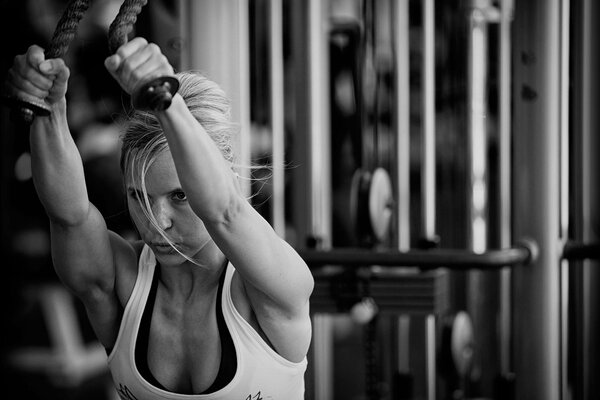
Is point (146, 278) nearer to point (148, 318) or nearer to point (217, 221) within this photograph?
point (148, 318)

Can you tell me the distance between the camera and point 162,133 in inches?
26.5

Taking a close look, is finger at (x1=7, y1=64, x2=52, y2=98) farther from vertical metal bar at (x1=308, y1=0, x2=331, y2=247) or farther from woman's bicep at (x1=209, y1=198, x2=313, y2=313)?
vertical metal bar at (x1=308, y1=0, x2=331, y2=247)

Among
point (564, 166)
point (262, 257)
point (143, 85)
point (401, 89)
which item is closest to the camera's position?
point (143, 85)

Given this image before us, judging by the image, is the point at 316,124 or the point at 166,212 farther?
the point at 316,124

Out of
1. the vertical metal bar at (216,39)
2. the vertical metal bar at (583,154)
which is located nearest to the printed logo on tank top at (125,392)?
the vertical metal bar at (216,39)

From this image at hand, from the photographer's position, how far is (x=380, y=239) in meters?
1.69

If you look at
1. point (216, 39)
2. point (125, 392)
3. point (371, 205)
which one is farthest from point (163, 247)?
point (371, 205)

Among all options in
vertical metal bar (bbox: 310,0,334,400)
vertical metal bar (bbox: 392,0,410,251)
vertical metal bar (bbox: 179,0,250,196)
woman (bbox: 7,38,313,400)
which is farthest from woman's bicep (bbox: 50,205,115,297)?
vertical metal bar (bbox: 392,0,410,251)

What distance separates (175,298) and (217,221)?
0.15 meters

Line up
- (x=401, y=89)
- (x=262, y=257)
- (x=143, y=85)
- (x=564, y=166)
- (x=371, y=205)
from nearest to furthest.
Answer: (x=143, y=85), (x=262, y=257), (x=371, y=205), (x=564, y=166), (x=401, y=89)

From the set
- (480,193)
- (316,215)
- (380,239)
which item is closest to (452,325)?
(380,239)

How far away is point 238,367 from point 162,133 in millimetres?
211

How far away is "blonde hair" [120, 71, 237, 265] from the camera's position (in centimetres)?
66

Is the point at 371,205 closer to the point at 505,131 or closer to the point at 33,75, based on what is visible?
the point at 505,131
